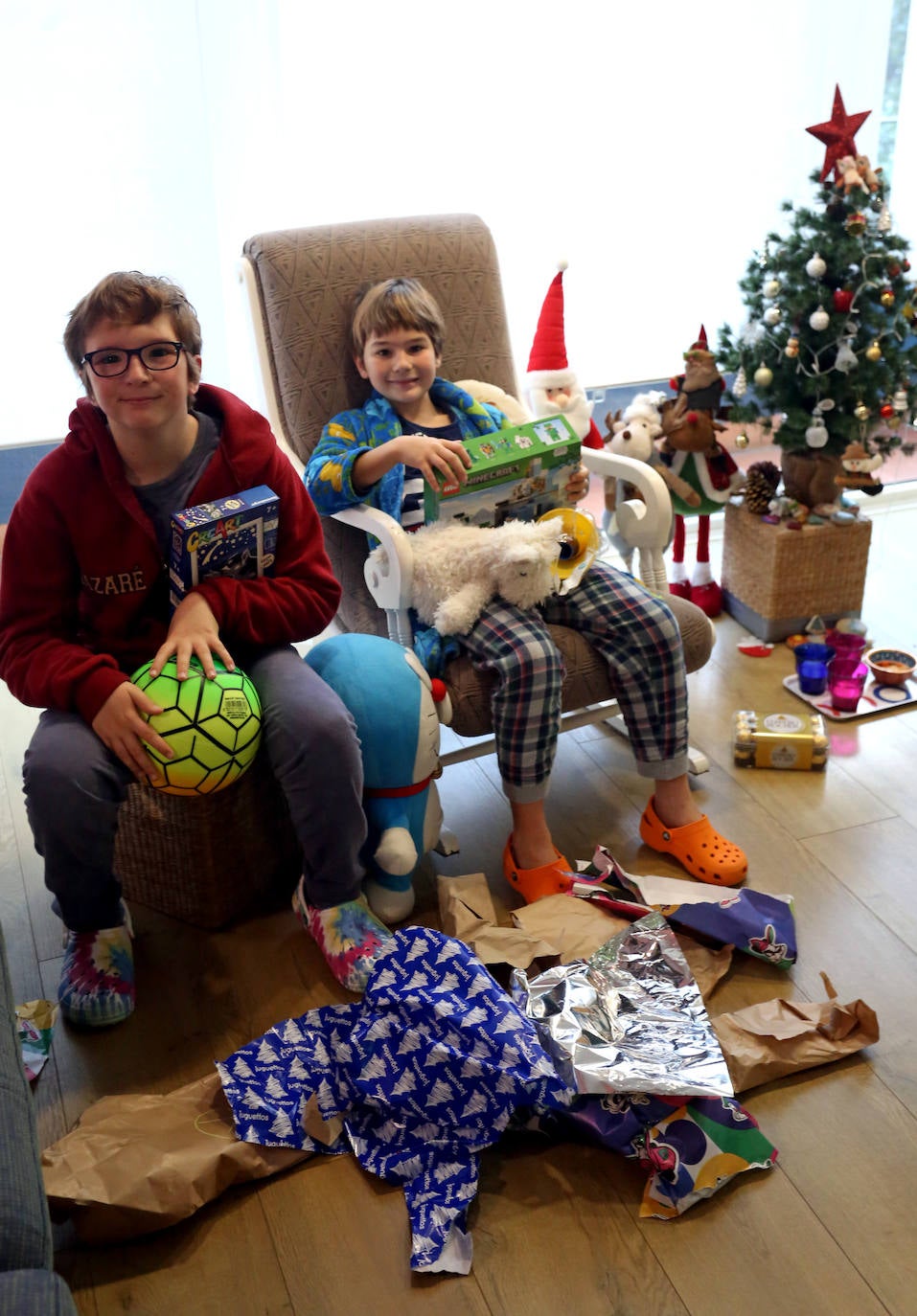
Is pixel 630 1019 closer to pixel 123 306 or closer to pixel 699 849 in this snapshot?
pixel 699 849

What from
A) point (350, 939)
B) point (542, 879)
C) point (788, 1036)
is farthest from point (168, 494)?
point (788, 1036)

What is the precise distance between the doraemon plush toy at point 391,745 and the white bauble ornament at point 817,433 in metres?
1.16

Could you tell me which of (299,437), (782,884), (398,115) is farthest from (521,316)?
(782,884)

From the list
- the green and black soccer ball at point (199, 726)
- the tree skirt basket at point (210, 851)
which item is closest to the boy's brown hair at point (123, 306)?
the green and black soccer ball at point (199, 726)

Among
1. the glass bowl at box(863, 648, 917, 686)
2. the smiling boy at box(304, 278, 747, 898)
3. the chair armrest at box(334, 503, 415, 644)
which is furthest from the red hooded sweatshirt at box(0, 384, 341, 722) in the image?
the glass bowl at box(863, 648, 917, 686)

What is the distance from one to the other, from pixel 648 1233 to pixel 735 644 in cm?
151

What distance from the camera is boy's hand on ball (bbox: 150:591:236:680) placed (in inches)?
61.2

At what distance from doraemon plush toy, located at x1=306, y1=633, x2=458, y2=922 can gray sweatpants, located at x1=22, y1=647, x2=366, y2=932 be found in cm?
7

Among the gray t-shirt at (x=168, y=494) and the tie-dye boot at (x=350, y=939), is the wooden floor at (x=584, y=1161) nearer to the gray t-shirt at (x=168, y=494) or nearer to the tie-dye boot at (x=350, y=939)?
the tie-dye boot at (x=350, y=939)

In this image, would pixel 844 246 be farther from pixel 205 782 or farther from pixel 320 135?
pixel 205 782

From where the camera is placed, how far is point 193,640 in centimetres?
159

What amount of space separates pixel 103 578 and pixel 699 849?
39.9 inches

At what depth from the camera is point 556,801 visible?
2135 mm

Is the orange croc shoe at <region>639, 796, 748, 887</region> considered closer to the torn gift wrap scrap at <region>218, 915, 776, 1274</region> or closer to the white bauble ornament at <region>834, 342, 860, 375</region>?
the torn gift wrap scrap at <region>218, 915, 776, 1274</region>
